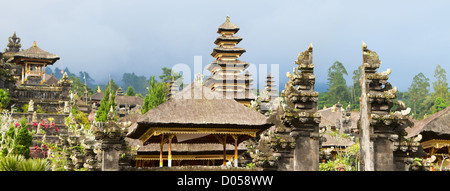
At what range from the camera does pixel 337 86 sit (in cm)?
11094

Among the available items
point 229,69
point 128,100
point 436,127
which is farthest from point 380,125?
point 128,100

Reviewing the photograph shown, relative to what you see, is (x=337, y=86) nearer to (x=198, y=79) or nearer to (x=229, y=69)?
(x=229, y=69)

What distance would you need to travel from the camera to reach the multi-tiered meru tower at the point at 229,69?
169ft

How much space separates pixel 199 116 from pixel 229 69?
30.3 meters

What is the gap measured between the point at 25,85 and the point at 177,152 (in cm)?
2895

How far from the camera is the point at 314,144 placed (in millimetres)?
17281

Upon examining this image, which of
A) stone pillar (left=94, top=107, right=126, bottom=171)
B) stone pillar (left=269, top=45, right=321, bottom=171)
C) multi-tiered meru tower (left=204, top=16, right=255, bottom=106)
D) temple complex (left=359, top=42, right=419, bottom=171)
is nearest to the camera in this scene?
temple complex (left=359, top=42, right=419, bottom=171)

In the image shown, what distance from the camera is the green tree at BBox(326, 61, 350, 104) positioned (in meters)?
110

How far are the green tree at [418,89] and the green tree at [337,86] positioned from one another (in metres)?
11.7

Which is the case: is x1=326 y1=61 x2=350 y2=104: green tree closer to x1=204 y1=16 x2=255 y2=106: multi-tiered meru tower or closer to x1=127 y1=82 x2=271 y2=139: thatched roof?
x1=204 y1=16 x2=255 y2=106: multi-tiered meru tower

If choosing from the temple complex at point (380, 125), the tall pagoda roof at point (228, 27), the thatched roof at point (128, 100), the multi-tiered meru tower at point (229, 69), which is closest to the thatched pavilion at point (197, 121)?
the temple complex at point (380, 125)

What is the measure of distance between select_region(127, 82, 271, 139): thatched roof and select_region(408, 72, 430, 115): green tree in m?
88.7

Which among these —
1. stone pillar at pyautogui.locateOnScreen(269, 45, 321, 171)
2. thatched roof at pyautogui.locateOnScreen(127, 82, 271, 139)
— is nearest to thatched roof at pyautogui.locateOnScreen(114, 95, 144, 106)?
thatched roof at pyautogui.locateOnScreen(127, 82, 271, 139)
